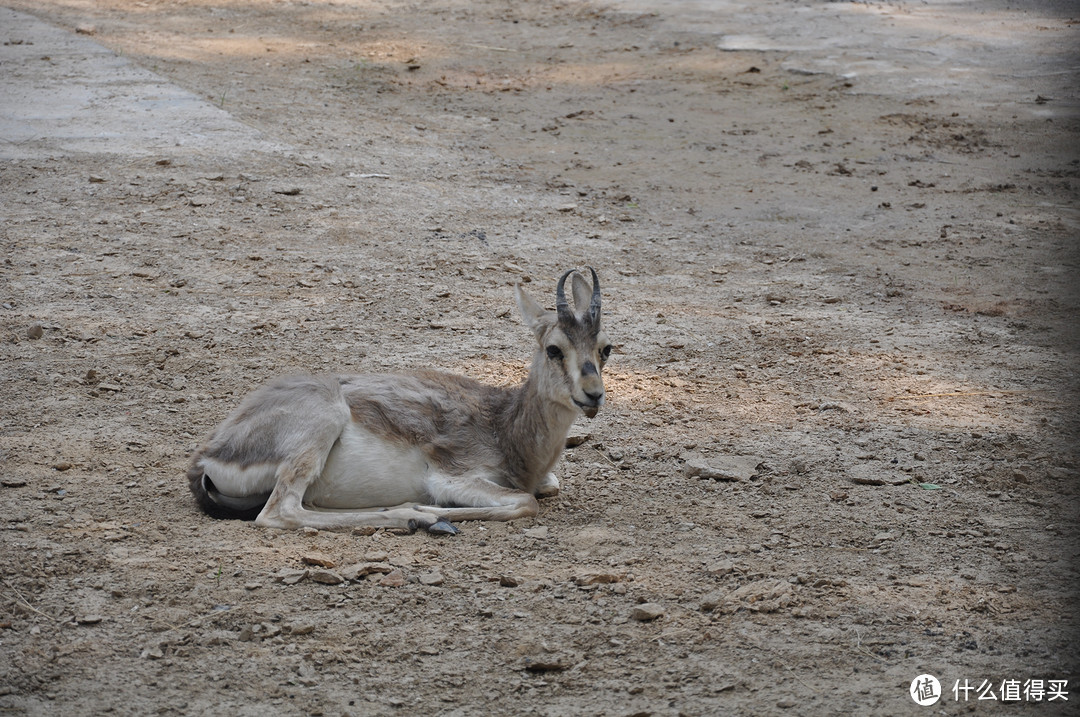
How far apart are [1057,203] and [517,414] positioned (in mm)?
7557

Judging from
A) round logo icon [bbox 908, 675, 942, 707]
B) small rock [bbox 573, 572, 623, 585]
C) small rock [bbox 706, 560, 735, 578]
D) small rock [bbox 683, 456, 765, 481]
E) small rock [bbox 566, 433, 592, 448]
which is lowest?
small rock [bbox 566, 433, 592, 448]

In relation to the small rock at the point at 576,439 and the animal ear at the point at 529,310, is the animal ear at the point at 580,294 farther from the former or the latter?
the small rock at the point at 576,439

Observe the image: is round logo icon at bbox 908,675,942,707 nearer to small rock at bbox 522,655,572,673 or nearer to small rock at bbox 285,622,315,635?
small rock at bbox 522,655,572,673

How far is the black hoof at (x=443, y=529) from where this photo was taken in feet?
18.3

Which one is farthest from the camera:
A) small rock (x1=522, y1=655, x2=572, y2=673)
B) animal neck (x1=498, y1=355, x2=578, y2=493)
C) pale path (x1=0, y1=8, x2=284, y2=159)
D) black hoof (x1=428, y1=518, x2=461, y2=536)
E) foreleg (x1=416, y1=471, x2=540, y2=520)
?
pale path (x1=0, y1=8, x2=284, y2=159)

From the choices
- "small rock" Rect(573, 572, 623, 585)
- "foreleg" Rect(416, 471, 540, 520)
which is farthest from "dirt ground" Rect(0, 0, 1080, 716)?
"foreleg" Rect(416, 471, 540, 520)

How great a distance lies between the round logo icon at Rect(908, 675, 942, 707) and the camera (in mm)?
3949

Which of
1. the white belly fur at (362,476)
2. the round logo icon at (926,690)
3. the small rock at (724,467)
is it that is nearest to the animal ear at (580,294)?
the small rock at (724,467)

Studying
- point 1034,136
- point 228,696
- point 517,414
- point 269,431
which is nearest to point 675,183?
point 1034,136

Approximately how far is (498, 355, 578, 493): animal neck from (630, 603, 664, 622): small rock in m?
1.57

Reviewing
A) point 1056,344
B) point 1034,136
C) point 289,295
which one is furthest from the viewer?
point 1034,136

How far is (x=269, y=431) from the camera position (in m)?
5.84

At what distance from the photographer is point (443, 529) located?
5590 mm

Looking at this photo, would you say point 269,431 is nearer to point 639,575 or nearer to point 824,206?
point 639,575
